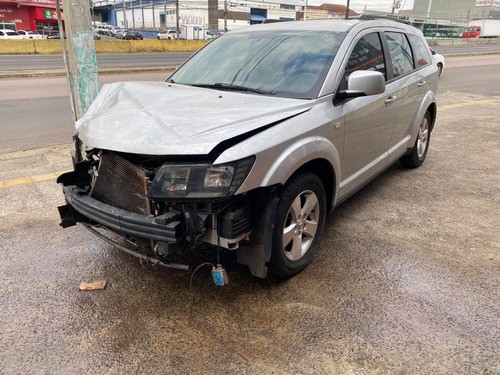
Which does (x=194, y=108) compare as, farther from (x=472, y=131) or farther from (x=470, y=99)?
(x=470, y=99)

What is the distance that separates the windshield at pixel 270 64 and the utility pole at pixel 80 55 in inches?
68.6

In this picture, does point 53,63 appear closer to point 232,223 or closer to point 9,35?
point 232,223

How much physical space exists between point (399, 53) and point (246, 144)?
3084 millimetres

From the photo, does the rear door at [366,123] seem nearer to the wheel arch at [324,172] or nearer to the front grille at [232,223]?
the wheel arch at [324,172]

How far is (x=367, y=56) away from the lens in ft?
13.4

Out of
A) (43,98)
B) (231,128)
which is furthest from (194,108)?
(43,98)

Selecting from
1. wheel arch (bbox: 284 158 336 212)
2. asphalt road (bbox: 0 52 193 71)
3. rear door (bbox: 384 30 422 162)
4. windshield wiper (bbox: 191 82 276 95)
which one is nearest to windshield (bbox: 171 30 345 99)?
windshield wiper (bbox: 191 82 276 95)

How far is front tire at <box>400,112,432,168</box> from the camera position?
5.76m

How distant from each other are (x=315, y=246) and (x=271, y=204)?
0.88 m

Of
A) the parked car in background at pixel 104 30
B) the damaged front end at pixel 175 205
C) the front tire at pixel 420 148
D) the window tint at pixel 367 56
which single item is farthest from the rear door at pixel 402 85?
Answer: the parked car in background at pixel 104 30

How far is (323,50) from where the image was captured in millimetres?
3711

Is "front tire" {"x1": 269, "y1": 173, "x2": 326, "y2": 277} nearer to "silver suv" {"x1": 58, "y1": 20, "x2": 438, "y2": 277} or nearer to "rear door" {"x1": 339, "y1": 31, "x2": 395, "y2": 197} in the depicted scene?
"silver suv" {"x1": 58, "y1": 20, "x2": 438, "y2": 277}

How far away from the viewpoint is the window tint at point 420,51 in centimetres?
542

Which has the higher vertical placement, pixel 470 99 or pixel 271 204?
pixel 271 204
